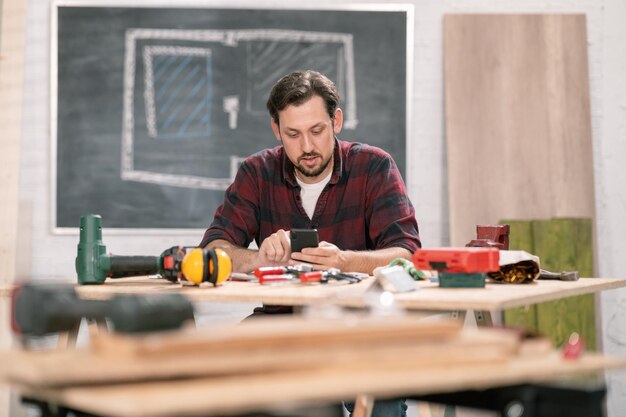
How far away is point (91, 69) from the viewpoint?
4418 mm

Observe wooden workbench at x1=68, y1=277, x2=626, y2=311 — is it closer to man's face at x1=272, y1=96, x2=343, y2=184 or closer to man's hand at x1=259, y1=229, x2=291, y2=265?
man's hand at x1=259, y1=229, x2=291, y2=265

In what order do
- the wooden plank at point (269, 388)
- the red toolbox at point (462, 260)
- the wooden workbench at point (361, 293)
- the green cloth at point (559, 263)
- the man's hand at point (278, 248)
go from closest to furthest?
1. the wooden plank at point (269, 388)
2. the wooden workbench at point (361, 293)
3. the red toolbox at point (462, 260)
4. the man's hand at point (278, 248)
5. the green cloth at point (559, 263)

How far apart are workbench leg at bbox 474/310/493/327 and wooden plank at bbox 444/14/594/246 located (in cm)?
142

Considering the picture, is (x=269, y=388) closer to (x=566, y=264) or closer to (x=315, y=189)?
(x=315, y=189)

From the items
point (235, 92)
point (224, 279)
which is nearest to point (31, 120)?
point (235, 92)

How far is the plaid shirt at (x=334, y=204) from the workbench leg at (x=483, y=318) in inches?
16.2

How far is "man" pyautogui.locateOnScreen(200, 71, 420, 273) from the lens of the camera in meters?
3.29

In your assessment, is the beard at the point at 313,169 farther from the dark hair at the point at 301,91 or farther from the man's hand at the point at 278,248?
the man's hand at the point at 278,248

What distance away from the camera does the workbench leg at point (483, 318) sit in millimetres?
2905

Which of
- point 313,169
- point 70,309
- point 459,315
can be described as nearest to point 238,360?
point 70,309

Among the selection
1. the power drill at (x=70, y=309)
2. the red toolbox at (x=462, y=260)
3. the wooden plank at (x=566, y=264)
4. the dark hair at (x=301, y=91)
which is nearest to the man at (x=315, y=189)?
the dark hair at (x=301, y=91)

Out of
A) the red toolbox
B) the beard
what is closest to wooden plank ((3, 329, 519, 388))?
the red toolbox

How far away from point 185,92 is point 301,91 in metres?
1.25

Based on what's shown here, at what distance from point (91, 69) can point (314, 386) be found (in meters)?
3.60
